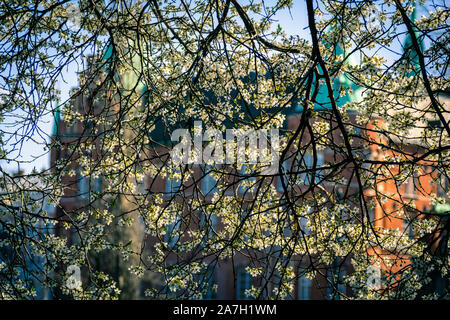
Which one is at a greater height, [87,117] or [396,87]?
[396,87]

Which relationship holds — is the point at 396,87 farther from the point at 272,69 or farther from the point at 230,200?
the point at 230,200

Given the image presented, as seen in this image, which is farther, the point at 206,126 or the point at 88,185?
the point at 88,185

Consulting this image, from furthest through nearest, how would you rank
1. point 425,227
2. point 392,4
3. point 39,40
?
point 425,227 → point 39,40 → point 392,4

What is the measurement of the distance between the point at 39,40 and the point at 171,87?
184 cm

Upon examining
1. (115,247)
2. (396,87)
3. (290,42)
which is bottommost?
(115,247)

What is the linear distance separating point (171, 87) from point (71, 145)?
1605 millimetres

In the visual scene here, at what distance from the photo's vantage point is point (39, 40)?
6.07m

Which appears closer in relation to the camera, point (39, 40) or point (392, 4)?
point (392, 4)

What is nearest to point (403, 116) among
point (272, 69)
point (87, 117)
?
point (272, 69)

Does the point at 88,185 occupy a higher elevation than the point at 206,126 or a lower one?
higher

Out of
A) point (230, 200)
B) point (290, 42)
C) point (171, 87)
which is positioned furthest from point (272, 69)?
point (230, 200)
